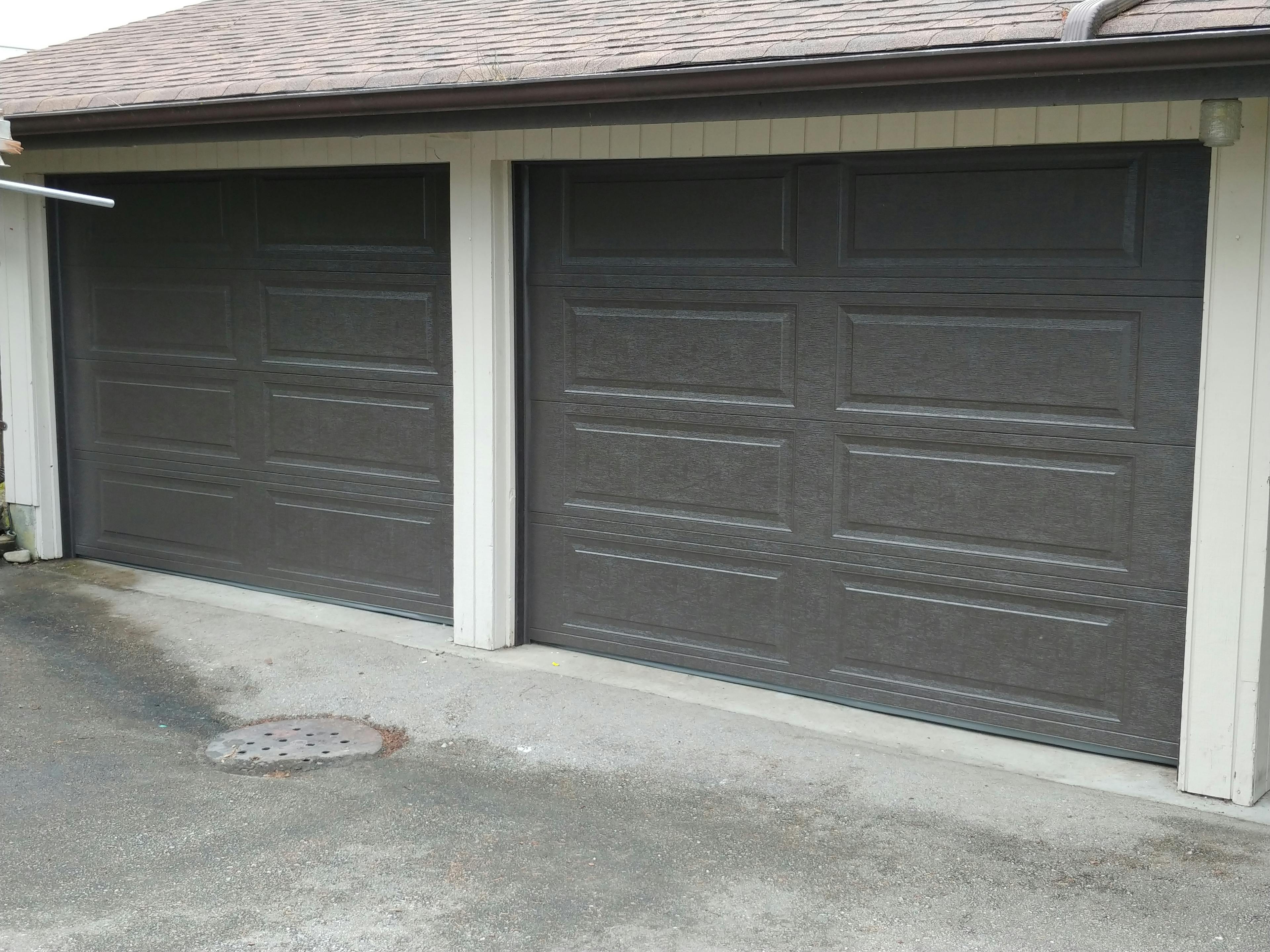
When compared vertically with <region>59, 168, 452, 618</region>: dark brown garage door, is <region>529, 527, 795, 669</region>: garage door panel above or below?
below

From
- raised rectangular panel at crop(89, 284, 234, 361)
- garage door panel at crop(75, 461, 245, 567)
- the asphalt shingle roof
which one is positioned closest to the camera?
the asphalt shingle roof

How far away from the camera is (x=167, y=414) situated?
8133mm

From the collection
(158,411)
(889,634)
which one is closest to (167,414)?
(158,411)

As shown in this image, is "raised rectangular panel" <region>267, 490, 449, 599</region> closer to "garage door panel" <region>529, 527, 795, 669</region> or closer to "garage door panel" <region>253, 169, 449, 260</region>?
"garage door panel" <region>529, 527, 795, 669</region>

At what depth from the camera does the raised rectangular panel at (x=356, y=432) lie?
7.14 metres

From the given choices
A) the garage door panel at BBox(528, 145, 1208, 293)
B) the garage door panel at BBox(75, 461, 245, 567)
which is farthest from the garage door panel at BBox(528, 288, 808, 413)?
the garage door panel at BBox(75, 461, 245, 567)

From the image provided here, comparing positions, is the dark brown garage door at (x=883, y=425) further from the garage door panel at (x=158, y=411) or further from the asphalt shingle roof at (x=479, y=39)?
the garage door panel at (x=158, y=411)

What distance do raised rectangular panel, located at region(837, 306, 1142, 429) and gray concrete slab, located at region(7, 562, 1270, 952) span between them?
56.8 inches

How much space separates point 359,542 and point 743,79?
12.1 feet

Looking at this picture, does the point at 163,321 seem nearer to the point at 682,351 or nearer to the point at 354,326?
the point at 354,326

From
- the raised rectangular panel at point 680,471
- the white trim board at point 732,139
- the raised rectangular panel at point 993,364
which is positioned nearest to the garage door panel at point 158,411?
the white trim board at point 732,139

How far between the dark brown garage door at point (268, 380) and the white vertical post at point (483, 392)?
31 cm

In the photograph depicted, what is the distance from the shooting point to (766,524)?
609 centimetres

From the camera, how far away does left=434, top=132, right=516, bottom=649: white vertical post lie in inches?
256
